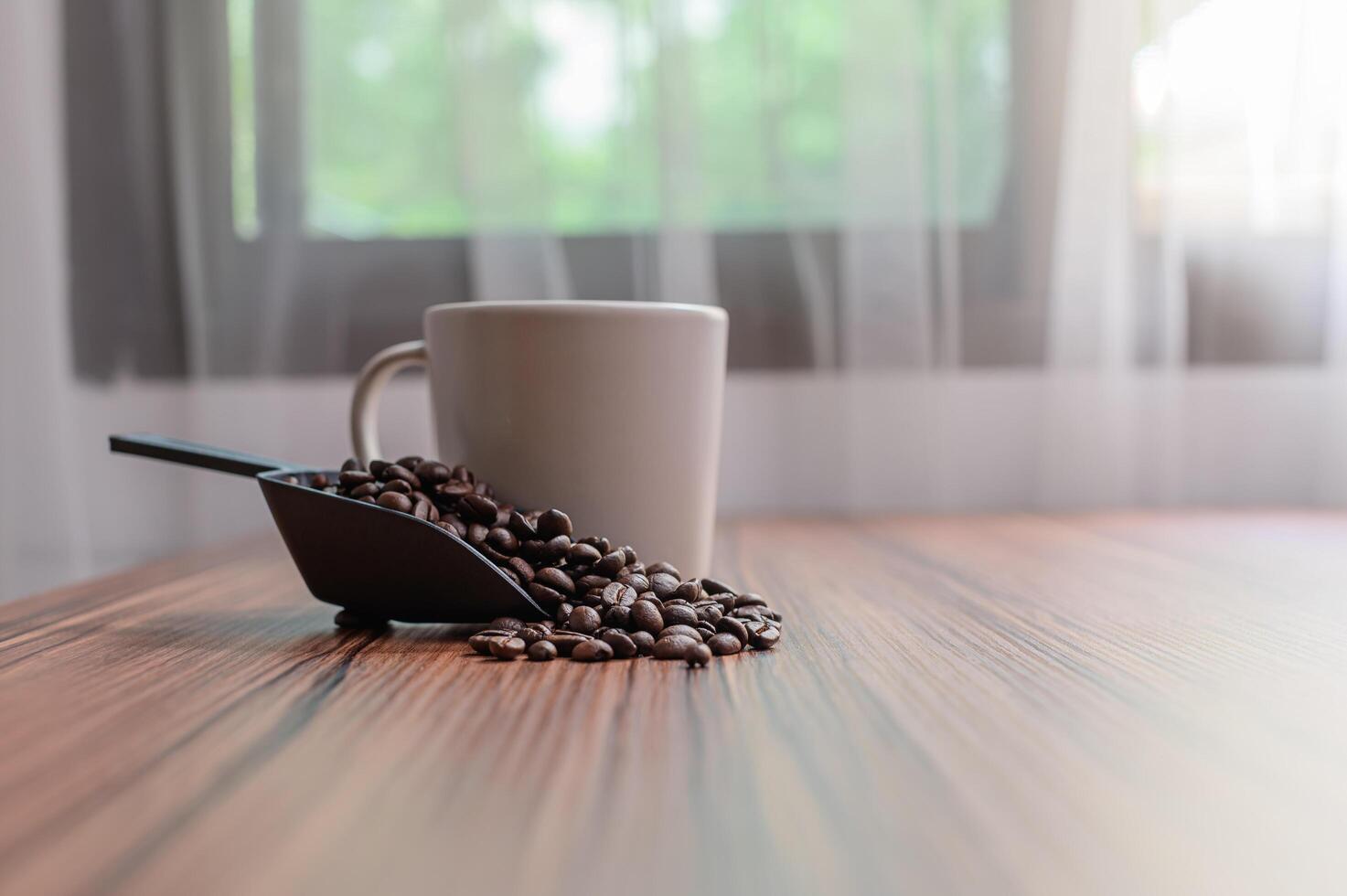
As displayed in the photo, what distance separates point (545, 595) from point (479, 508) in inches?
2.1

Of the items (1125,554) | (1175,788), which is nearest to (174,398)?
(1125,554)

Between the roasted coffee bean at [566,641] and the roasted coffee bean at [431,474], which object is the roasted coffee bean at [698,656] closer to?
the roasted coffee bean at [566,641]

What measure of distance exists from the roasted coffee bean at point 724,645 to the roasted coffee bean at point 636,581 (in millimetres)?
53

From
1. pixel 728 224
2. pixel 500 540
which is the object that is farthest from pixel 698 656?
pixel 728 224

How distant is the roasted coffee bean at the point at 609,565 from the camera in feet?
1.70

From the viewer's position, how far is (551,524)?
0.52 metres

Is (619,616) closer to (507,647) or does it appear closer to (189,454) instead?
(507,647)

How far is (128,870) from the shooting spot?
0.78ft

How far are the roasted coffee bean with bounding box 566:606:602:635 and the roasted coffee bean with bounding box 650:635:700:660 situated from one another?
0.04 meters

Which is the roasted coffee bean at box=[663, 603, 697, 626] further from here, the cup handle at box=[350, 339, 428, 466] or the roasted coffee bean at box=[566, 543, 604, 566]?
the cup handle at box=[350, 339, 428, 466]

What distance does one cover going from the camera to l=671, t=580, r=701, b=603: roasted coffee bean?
20.4 inches

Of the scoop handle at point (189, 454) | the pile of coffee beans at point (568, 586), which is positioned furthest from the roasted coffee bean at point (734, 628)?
the scoop handle at point (189, 454)

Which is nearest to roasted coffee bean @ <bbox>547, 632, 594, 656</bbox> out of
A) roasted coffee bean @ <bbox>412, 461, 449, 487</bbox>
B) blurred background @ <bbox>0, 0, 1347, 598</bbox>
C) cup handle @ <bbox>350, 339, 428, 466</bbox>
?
roasted coffee bean @ <bbox>412, 461, 449, 487</bbox>

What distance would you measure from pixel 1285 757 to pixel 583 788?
0.21 metres
